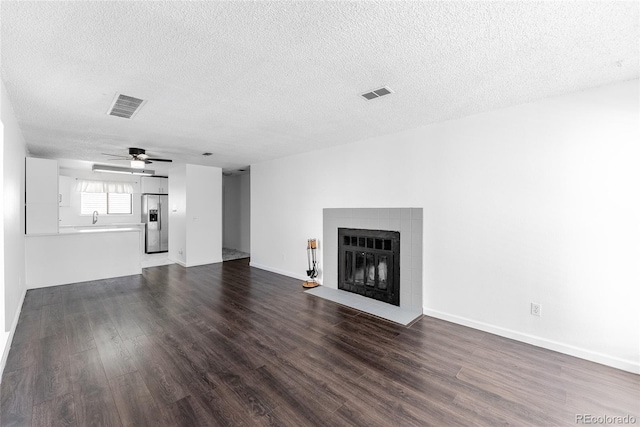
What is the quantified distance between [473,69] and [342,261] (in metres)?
3.31

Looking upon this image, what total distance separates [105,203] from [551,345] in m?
10.5

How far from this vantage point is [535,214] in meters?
2.82

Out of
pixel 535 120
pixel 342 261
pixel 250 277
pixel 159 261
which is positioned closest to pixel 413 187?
pixel 535 120

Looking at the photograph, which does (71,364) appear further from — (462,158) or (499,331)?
(462,158)

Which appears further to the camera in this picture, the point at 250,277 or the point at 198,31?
the point at 250,277

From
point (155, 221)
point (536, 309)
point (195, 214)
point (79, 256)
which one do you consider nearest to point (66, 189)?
point (155, 221)

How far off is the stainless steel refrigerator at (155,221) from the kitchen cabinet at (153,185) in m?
0.18

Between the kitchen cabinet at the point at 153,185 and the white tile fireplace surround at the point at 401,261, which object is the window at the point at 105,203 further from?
the white tile fireplace surround at the point at 401,261

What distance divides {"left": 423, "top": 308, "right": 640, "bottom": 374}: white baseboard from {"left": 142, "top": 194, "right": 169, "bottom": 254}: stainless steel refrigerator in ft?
26.8

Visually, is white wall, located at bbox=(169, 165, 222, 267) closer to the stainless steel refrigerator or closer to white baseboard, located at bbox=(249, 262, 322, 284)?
white baseboard, located at bbox=(249, 262, 322, 284)

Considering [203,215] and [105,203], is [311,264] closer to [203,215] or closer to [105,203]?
[203,215]

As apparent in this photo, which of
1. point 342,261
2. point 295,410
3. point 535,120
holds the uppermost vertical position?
point 535,120

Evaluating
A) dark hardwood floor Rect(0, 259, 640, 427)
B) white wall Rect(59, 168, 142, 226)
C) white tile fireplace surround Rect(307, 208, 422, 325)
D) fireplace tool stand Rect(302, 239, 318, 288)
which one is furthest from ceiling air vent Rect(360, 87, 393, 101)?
white wall Rect(59, 168, 142, 226)

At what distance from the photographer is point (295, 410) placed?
6.24ft
